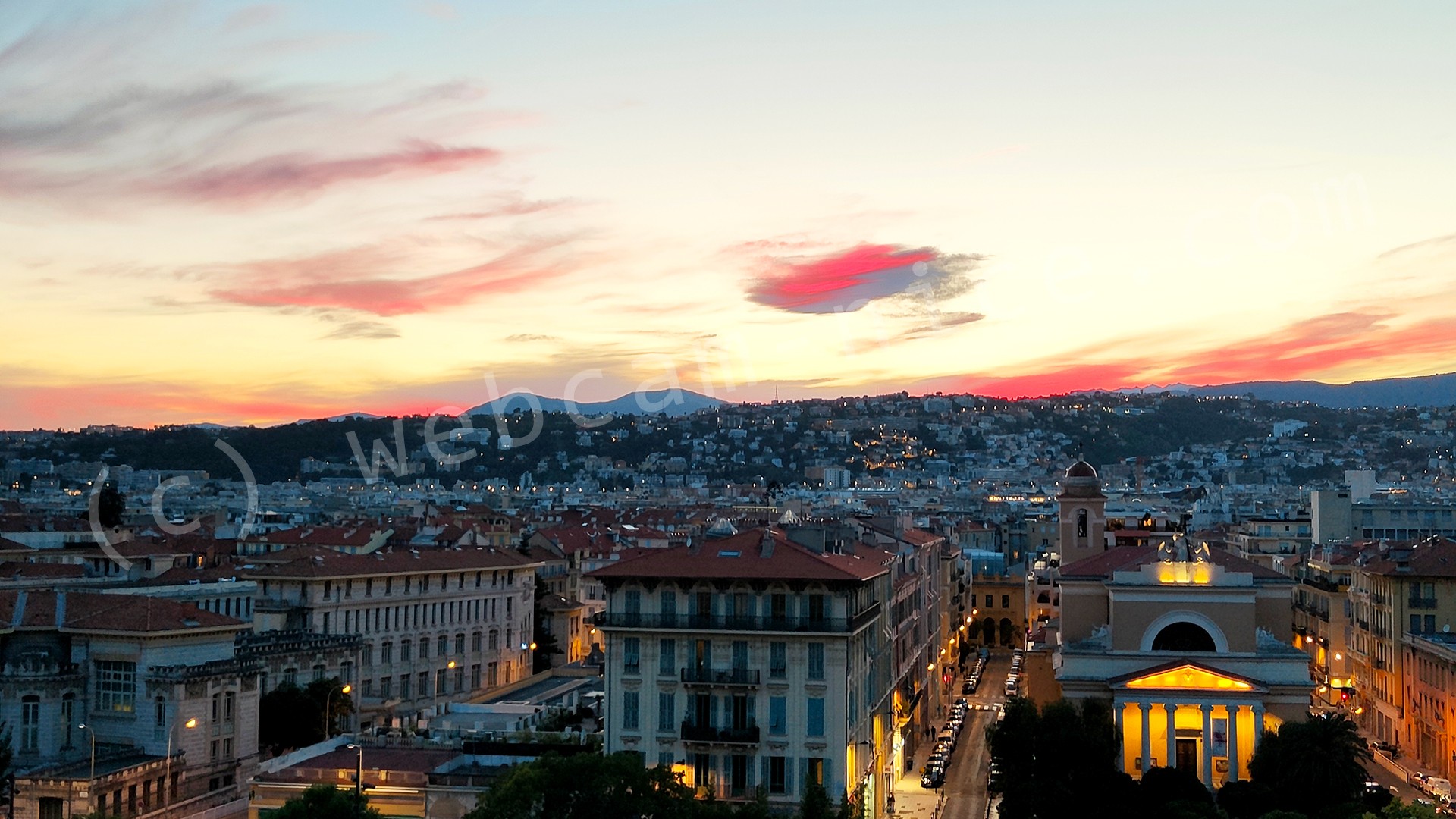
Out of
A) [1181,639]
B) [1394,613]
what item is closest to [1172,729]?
[1181,639]

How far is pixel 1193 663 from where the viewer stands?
56.6m

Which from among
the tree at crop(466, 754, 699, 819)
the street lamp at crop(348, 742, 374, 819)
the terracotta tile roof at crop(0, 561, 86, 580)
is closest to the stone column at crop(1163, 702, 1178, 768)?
the tree at crop(466, 754, 699, 819)

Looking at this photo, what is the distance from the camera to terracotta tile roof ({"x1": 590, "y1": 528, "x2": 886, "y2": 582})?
48.1 meters

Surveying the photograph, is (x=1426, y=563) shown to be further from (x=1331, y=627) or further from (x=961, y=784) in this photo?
(x=961, y=784)

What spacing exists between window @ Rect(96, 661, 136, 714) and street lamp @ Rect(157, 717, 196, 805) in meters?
1.97

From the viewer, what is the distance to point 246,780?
187ft

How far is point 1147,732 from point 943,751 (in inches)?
460

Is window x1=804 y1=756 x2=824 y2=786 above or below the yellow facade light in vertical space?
below

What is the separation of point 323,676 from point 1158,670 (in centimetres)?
3528

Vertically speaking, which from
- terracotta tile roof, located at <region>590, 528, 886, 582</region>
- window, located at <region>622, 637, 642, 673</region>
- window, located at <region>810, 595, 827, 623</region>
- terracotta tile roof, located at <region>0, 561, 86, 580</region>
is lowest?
window, located at <region>622, 637, 642, 673</region>

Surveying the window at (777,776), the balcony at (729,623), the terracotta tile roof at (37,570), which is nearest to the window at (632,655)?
the balcony at (729,623)

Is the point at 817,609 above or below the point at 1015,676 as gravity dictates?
above

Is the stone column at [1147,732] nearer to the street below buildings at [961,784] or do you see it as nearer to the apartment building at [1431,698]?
the street below buildings at [961,784]

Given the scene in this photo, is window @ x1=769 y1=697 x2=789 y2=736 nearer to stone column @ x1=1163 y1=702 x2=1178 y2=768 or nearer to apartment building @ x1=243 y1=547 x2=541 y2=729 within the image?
stone column @ x1=1163 y1=702 x2=1178 y2=768
